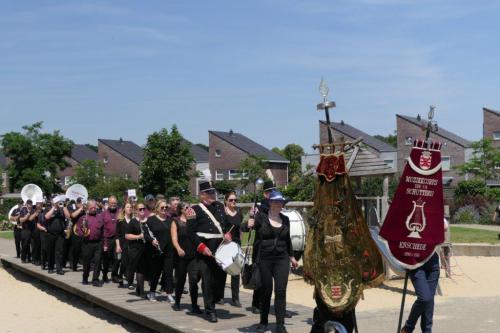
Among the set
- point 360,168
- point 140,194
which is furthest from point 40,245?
point 140,194

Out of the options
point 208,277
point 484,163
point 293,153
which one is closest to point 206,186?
point 208,277

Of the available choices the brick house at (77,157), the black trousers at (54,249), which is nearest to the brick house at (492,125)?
the brick house at (77,157)

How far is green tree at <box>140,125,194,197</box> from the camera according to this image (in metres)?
48.1

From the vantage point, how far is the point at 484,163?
Result: 188ft

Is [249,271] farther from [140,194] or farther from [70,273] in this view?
[140,194]

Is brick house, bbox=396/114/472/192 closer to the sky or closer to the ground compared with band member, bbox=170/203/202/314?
closer to the sky

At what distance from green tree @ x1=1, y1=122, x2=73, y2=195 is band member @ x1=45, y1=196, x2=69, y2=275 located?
44.1 meters

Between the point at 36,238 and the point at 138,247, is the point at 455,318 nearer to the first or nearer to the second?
the point at 138,247

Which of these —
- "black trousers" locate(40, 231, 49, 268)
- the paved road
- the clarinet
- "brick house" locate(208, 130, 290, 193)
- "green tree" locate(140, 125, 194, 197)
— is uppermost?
"brick house" locate(208, 130, 290, 193)

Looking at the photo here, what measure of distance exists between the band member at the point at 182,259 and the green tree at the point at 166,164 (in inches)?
1435

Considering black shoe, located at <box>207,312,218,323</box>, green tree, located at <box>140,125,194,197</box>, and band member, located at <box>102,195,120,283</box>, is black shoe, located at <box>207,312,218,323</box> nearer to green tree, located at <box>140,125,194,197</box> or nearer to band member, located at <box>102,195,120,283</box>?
band member, located at <box>102,195,120,283</box>

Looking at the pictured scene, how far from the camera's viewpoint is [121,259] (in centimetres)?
1502

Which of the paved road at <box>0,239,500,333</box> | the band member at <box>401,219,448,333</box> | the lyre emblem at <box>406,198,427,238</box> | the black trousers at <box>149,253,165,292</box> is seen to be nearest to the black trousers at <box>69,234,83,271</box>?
the black trousers at <box>149,253,165,292</box>

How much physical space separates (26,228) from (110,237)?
243 inches
